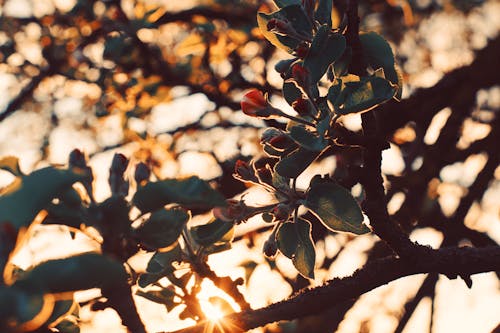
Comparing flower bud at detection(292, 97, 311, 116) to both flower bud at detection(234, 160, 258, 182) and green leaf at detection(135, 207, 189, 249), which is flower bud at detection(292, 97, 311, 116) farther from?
green leaf at detection(135, 207, 189, 249)

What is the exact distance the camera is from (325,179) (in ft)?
3.83

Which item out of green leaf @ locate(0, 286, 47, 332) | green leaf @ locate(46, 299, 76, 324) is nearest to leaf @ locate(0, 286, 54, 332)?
green leaf @ locate(0, 286, 47, 332)

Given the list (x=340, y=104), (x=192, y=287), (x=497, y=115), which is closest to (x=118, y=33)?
(x=192, y=287)

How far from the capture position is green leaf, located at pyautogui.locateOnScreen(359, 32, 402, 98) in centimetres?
112

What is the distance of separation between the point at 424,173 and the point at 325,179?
7.62 feet

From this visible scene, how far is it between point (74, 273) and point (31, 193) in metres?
0.11

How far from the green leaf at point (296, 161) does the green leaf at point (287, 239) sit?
190mm

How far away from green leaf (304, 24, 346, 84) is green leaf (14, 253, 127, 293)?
0.60 meters

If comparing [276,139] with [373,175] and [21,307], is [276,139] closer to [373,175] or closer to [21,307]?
[373,175]

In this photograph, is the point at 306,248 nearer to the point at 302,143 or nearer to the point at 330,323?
the point at 302,143

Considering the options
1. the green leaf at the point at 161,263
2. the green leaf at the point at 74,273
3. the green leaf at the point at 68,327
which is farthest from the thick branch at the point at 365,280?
the green leaf at the point at 74,273

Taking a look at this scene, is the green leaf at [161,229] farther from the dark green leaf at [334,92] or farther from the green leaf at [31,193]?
the dark green leaf at [334,92]

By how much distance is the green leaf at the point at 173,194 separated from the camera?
767 mm

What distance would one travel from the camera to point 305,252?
49.3 inches
